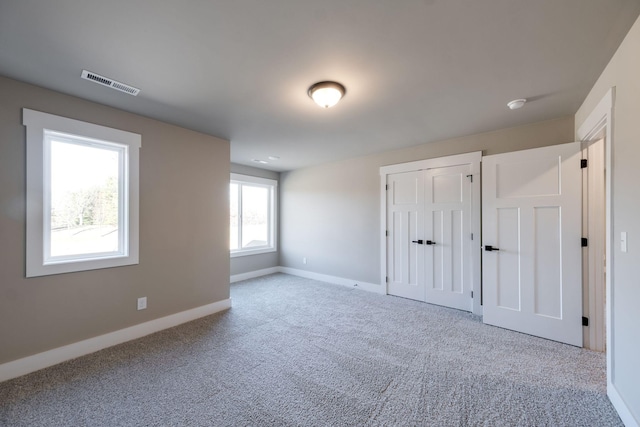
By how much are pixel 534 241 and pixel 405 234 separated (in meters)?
1.64

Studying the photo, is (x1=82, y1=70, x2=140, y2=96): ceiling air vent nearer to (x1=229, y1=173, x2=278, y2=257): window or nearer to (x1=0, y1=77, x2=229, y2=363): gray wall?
(x1=0, y1=77, x2=229, y2=363): gray wall

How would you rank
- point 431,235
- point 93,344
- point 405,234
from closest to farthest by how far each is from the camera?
point 93,344 → point 431,235 → point 405,234

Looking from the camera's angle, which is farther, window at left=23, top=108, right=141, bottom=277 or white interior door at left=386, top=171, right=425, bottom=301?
white interior door at left=386, top=171, right=425, bottom=301

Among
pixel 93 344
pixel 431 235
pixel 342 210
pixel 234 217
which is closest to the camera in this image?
pixel 93 344

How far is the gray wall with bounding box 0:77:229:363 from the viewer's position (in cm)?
213

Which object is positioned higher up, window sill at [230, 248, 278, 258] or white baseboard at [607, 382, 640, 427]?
window sill at [230, 248, 278, 258]

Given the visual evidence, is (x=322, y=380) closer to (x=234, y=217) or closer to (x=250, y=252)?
(x=250, y=252)

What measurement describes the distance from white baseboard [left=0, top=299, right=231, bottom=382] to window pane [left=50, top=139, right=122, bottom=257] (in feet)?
2.86

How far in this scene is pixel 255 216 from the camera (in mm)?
5691

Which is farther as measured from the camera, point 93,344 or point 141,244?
point 141,244

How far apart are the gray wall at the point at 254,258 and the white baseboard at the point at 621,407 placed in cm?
506

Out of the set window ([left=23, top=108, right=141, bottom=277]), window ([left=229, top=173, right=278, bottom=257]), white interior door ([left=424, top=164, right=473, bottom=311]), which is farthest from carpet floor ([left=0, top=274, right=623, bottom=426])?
window ([left=229, top=173, right=278, bottom=257])

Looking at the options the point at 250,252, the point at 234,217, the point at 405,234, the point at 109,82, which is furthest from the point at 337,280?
the point at 109,82

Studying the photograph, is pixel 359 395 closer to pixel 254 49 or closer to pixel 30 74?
pixel 254 49
